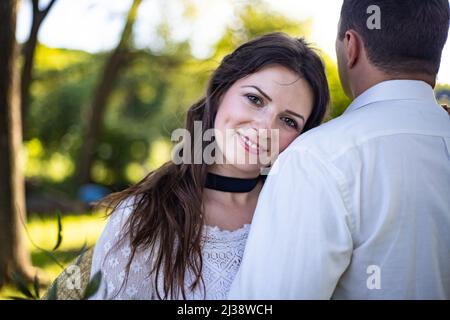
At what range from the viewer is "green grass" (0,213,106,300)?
6594 millimetres

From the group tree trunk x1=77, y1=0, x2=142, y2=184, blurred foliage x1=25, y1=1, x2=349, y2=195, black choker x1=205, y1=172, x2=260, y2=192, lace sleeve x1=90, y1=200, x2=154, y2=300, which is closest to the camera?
lace sleeve x1=90, y1=200, x2=154, y2=300

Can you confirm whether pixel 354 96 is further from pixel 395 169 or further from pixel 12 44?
pixel 12 44

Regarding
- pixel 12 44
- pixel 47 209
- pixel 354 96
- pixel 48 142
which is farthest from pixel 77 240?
pixel 354 96

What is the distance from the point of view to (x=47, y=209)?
10156 millimetres

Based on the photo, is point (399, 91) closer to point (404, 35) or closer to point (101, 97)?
point (404, 35)

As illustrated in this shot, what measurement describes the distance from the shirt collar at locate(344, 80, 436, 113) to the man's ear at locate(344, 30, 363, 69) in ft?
0.36

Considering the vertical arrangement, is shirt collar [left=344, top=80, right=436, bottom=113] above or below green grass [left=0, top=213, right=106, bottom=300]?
above

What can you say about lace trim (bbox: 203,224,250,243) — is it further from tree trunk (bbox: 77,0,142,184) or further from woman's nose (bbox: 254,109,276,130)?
tree trunk (bbox: 77,0,142,184)

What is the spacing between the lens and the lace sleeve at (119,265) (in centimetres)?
211

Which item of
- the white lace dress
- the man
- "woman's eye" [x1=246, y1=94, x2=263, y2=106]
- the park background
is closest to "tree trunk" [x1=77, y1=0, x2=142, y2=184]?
the park background

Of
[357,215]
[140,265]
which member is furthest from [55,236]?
[357,215]

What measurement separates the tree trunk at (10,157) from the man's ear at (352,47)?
4.16 m

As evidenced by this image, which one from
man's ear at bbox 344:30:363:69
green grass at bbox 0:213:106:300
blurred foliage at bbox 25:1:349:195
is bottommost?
green grass at bbox 0:213:106:300
